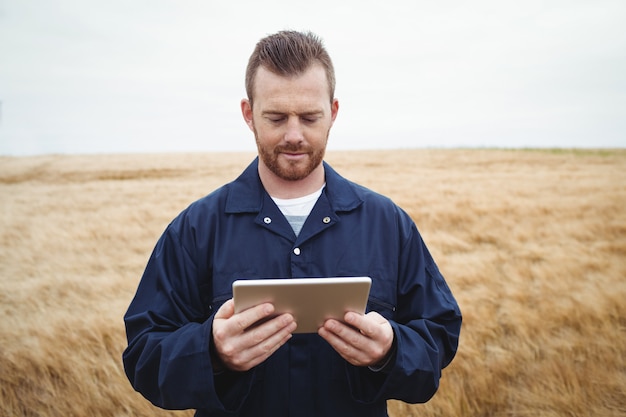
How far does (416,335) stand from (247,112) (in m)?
1.15

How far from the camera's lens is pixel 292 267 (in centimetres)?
160

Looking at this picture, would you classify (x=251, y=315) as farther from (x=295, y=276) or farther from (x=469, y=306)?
(x=469, y=306)

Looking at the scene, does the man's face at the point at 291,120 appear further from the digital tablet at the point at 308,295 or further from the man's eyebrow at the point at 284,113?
the digital tablet at the point at 308,295

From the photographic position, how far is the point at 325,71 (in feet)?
5.54

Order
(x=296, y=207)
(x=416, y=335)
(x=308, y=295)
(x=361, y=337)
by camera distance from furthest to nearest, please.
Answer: (x=296, y=207)
(x=416, y=335)
(x=361, y=337)
(x=308, y=295)

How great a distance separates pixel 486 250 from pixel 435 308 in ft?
20.4

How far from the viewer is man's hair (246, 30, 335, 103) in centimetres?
160

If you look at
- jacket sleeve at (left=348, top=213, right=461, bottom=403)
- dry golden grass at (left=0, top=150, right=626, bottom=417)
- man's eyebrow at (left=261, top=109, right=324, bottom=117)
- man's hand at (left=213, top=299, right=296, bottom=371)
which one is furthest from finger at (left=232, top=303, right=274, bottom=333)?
dry golden grass at (left=0, top=150, right=626, bottom=417)

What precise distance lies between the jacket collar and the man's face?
0.12 meters

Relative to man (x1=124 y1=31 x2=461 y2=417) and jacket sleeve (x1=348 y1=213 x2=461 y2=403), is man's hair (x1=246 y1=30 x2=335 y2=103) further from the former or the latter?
jacket sleeve (x1=348 y1=213 x2=461 y2=403)

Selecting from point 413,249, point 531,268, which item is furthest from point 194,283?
point 531,268

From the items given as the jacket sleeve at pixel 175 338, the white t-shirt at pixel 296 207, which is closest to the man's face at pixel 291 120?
the white t-shirt at pixel 296 207

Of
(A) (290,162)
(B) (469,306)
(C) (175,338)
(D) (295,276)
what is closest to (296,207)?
(A) (290,162)

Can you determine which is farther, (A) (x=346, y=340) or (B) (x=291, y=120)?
(B) (x=291, y=120)
